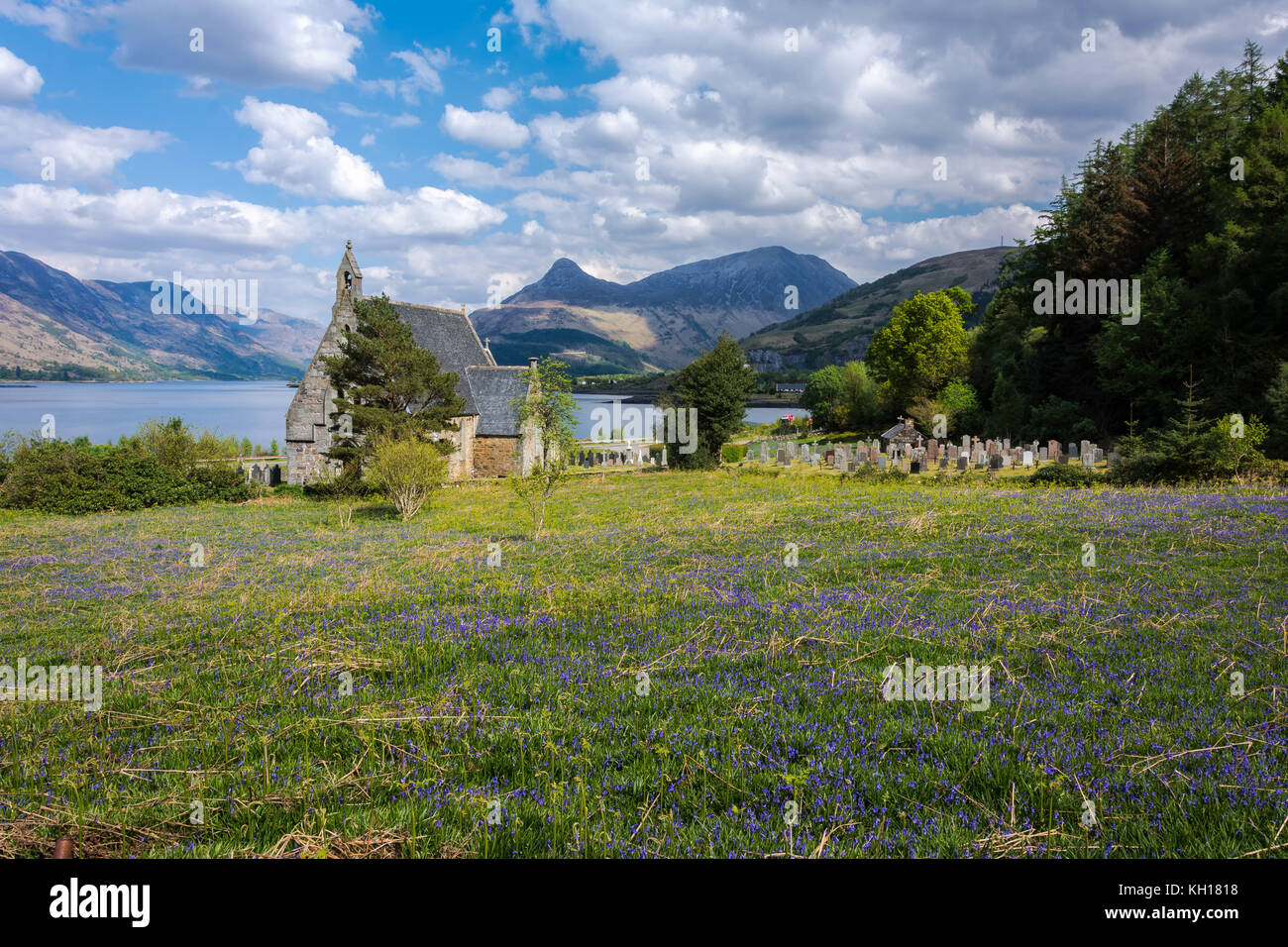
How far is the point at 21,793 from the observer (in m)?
4.16

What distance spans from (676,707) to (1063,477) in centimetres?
2491

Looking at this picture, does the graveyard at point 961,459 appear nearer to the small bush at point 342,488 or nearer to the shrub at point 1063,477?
the shrub at point 1063,477

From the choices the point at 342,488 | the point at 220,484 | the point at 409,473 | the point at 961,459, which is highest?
the point at 961,459

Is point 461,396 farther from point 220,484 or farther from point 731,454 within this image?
point 731,454

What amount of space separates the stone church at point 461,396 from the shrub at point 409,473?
48.8 feet

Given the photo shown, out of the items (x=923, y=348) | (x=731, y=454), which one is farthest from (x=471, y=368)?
(x=923, y=348)

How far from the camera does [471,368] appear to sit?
4888cm

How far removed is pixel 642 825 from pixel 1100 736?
145 inches

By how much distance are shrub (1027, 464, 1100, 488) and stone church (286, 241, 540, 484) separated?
29.4 metres

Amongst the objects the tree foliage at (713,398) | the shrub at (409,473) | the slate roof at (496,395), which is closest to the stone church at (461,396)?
the slate roof at (496,395)

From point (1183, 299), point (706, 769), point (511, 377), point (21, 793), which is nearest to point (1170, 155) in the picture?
point (1183, 299)

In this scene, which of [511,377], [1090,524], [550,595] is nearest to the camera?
[550,595]

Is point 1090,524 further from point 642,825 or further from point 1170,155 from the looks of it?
point 1170,155

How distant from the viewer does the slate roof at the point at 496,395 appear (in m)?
46.1
